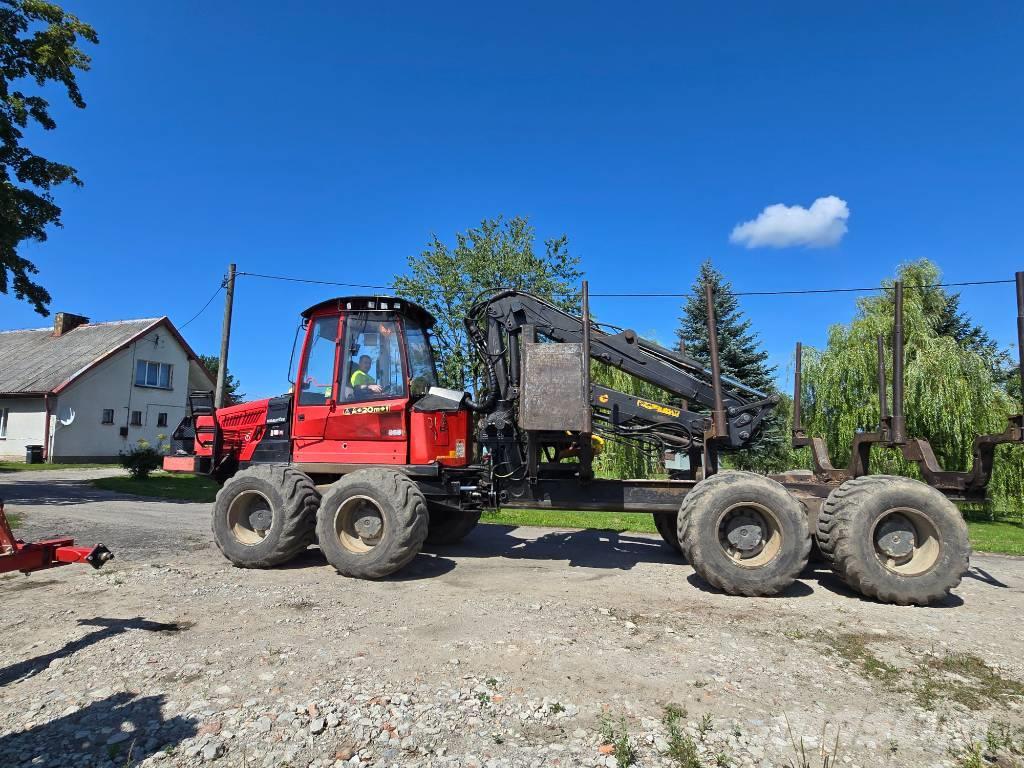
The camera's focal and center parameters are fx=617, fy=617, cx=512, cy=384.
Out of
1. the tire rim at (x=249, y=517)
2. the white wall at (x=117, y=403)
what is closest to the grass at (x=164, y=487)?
the tire rim at (x=249, y=517)

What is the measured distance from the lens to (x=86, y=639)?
4.72m

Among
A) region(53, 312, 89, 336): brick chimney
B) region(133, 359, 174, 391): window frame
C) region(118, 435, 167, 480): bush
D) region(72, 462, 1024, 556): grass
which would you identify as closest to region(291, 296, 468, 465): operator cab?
region(72, 462, 1024, 556): grass

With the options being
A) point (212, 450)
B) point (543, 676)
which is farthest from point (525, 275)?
point (543, 676)

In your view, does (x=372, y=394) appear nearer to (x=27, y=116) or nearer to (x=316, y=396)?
(x=316, y=396)

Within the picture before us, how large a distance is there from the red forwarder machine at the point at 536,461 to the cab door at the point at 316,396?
20 millimetres

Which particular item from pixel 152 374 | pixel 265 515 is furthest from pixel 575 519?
pixel 152 374

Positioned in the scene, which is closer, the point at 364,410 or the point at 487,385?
the point at 364,410

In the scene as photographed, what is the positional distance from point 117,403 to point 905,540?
33.5 metres

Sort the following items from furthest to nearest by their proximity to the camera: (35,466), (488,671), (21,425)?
1. (21,425)
2. (35,466)
3. (488,671)

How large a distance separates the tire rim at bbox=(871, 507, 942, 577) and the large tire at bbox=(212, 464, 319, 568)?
6174 millimetres

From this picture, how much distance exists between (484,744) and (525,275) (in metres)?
24.8

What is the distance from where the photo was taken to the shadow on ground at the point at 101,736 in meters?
3.09

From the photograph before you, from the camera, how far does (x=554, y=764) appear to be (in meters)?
3.13

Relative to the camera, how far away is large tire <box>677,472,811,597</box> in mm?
6215
